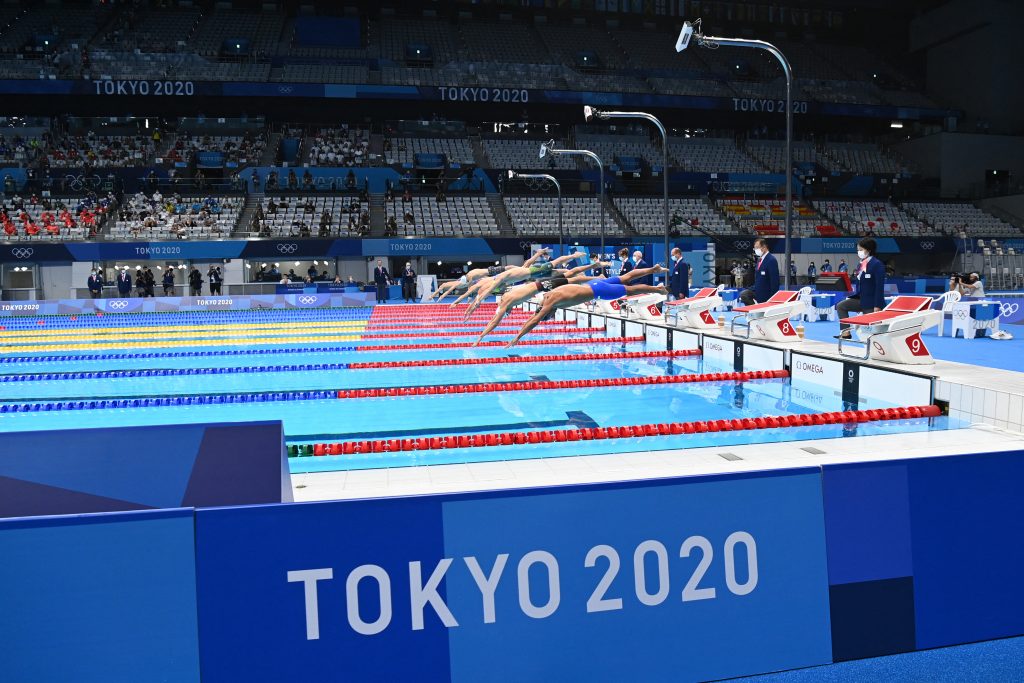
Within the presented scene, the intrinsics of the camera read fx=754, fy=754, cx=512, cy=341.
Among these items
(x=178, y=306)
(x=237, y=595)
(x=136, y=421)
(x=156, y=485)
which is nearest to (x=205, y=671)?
(x=237, y=595)

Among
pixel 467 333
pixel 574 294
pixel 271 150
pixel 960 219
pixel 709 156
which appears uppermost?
pixel 271 150

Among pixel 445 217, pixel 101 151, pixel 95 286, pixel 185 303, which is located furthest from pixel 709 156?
pixel 95 286

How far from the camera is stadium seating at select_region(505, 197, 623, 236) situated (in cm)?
3106

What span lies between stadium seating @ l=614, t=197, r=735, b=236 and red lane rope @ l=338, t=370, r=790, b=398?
932 inches

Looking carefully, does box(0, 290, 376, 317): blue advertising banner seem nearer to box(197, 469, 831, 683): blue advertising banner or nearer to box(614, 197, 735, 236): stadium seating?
box(614, 197, 735, 236): stadium seating

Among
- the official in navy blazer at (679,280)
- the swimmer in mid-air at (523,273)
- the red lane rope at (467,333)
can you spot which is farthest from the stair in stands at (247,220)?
the official in navy blazer at (679,280)

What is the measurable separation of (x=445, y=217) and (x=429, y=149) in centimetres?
639

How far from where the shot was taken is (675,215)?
1313 inches

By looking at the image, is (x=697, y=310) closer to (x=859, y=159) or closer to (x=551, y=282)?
(x=551, y=282)

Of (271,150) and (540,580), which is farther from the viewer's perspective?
(271,150)

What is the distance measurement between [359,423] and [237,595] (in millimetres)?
5105

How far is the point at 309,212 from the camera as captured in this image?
29.8 meters

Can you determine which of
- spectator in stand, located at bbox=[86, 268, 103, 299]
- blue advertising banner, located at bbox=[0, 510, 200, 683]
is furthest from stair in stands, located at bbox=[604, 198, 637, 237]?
blue advertising banner, located at bbox=[0, 510, 200, 683]

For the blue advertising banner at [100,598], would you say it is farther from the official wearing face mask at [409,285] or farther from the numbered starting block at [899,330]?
the official wearing face mask at [409,285]
